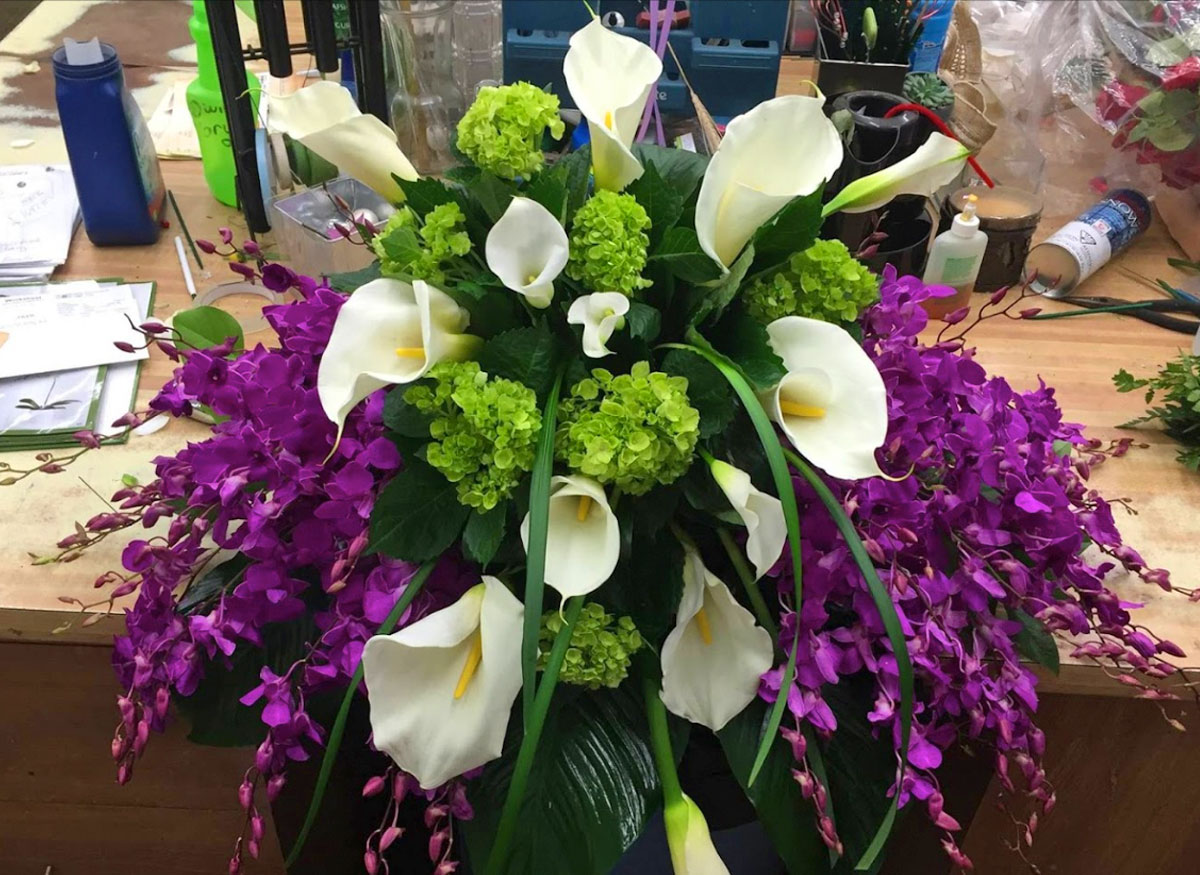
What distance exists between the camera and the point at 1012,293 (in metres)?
1.20

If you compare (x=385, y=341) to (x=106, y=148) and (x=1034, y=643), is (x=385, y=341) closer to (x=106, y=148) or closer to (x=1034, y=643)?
(x=1034, y=643)

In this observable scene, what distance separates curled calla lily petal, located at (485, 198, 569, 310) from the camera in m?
0.53

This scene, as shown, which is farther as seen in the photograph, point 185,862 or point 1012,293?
point 1012,293

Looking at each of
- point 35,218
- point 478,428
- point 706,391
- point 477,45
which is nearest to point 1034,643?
point 706,391

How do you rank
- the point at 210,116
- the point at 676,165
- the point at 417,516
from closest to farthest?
the point at 417,516 < the point at 676,165 < the point at 210,116

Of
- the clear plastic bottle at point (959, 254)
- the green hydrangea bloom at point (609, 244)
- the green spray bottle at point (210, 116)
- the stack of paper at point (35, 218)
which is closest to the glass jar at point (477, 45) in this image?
the green spray bottle at point (210, 116)

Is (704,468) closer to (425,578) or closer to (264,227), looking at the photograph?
(425,578)

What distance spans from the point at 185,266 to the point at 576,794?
80cm

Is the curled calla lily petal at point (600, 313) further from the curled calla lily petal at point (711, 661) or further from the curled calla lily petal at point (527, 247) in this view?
the curled calla lily petal at point (711, 661)

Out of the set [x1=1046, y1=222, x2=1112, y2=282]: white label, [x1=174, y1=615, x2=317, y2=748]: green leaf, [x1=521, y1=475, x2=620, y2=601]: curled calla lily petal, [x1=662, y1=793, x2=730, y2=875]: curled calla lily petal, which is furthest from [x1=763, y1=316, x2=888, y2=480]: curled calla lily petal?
[x1=1046, y1=222, x2=1112, y2=282]: white label

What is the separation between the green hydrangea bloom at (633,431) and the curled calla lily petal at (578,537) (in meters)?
0.01

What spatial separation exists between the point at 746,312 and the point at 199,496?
1.21ft

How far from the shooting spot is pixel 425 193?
→ 63 centimetres

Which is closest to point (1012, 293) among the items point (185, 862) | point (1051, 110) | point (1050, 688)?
point (1051, 110)
